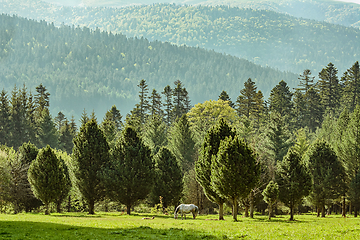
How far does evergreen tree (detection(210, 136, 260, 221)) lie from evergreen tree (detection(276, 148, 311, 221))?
9.84 meters

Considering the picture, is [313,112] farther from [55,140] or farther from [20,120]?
[20,120]

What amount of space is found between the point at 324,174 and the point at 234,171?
24.4 meters

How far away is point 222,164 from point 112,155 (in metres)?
17.0

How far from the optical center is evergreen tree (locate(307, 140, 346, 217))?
47.4m

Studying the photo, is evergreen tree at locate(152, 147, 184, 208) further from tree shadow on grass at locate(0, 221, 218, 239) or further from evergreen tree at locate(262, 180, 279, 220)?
tree shadow on grass at locate(0, 221, 218, 239)

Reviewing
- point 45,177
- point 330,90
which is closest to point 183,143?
point 45,177

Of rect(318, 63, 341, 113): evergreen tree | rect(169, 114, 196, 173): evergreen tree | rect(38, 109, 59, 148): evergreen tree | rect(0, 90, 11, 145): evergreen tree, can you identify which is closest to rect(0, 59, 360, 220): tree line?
rect(169, 114, 196, 173): evergreen tree

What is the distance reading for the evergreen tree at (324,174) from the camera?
4741cm

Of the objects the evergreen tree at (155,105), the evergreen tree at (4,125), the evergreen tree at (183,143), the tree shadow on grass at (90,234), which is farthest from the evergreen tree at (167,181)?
the evergreen tree at (155,105)

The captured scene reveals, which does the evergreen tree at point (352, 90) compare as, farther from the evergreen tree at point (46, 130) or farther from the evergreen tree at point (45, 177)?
the evergreen tree at point (46, 130)

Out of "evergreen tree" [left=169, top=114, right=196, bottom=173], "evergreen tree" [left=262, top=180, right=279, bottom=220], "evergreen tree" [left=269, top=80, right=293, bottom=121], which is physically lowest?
"evergreen tree" [left=262, top=180, right=279, bottom=220]

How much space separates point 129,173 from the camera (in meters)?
40.2

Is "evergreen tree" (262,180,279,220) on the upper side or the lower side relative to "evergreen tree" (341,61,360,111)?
lower

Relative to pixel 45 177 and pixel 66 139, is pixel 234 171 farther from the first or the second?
pixel 66 139
